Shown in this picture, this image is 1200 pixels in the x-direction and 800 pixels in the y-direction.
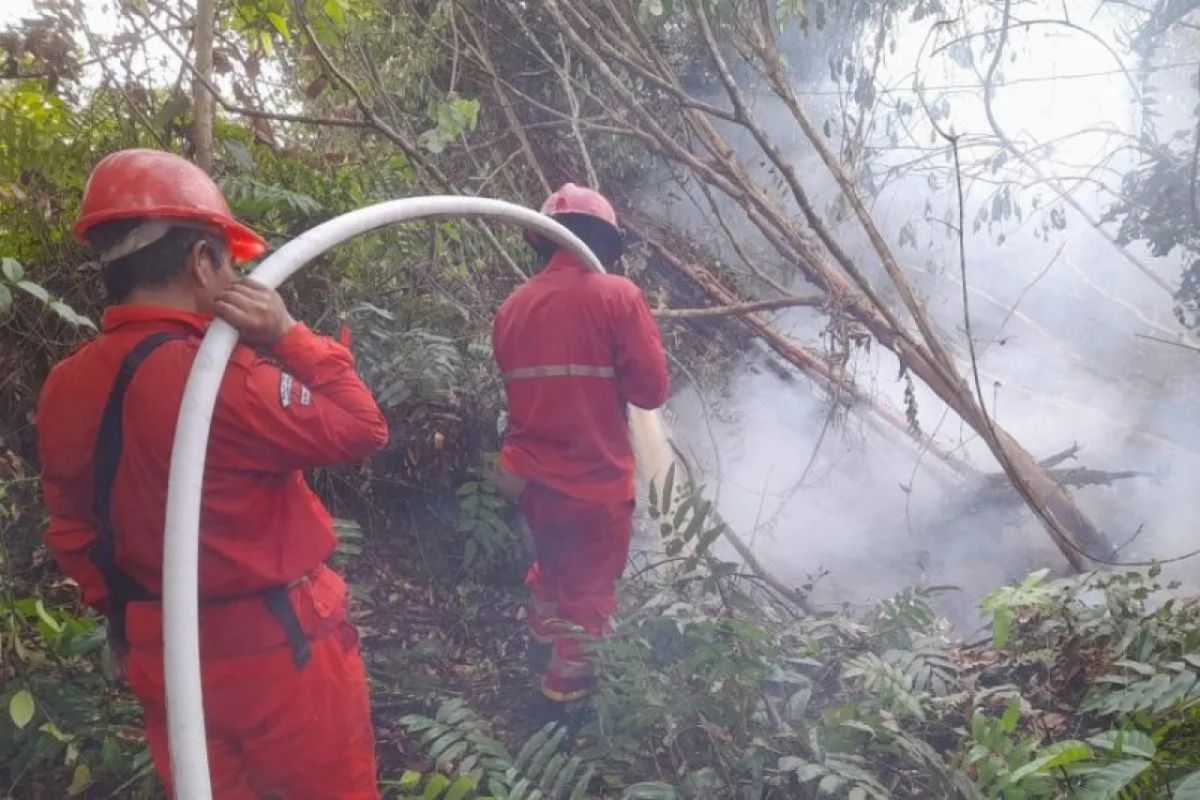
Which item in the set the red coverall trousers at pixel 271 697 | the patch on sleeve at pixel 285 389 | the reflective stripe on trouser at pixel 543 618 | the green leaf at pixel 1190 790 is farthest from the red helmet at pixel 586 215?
the green leaf at pixel 1190 790

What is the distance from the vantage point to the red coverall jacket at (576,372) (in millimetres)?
3180

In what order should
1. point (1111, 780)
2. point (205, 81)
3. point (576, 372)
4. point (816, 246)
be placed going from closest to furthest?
point (1111, 780), point (205, 81), point (576, 372), point (816, 246)

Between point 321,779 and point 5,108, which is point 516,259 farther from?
point 321,779

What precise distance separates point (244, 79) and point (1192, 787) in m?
4.51

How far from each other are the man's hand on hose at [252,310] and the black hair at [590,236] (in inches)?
65.4

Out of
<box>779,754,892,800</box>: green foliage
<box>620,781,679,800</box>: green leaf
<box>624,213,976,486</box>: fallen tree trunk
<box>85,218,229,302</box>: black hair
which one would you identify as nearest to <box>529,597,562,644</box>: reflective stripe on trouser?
<box>620,781,679,800</box>: green leaf

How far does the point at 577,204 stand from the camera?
10.9 ft

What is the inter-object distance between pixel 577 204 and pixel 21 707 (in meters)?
2.48

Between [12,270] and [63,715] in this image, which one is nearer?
[12,270]

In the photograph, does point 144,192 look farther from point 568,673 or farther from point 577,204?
point 568,673

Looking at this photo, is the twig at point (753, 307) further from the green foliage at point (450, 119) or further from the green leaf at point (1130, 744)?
the green leaf at point (1130, 744)

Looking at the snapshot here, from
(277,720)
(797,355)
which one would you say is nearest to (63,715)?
(277,720)

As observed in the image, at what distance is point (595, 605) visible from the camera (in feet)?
11.2

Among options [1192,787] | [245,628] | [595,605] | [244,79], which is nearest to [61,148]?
[244,79]
